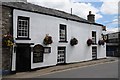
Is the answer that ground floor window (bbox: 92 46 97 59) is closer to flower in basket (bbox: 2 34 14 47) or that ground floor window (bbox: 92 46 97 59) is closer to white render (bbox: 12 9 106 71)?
white render (bbox: 12 9 106 71)

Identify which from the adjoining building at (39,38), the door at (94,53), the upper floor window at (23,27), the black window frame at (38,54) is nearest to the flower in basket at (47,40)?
the adjoining building at (39,38)

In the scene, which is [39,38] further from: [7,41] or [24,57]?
[7,41]

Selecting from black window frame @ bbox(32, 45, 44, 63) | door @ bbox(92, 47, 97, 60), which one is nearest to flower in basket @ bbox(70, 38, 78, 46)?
black window frame @ bbox(32, 45, 44, 63)

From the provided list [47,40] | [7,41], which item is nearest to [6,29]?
[7,41]

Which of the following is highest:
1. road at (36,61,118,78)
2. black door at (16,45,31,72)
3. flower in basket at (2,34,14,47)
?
flower in basket at (2,34,14,47)

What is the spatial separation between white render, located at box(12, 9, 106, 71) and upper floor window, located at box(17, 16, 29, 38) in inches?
12.2

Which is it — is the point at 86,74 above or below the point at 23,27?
below

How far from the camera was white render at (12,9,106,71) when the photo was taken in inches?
725

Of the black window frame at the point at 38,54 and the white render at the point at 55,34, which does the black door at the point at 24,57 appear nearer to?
the white render at the point at 55,34

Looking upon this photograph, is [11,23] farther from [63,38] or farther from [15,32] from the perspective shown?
[63,38]

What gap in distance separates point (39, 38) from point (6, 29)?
329 cm

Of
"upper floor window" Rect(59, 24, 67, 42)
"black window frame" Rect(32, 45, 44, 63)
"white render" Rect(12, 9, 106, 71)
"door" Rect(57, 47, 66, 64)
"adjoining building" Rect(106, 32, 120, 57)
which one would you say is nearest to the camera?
"white render" Rect(12, 9, 106, 71)

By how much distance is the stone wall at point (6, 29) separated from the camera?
16.3 metres

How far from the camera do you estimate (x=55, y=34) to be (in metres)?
20.8
